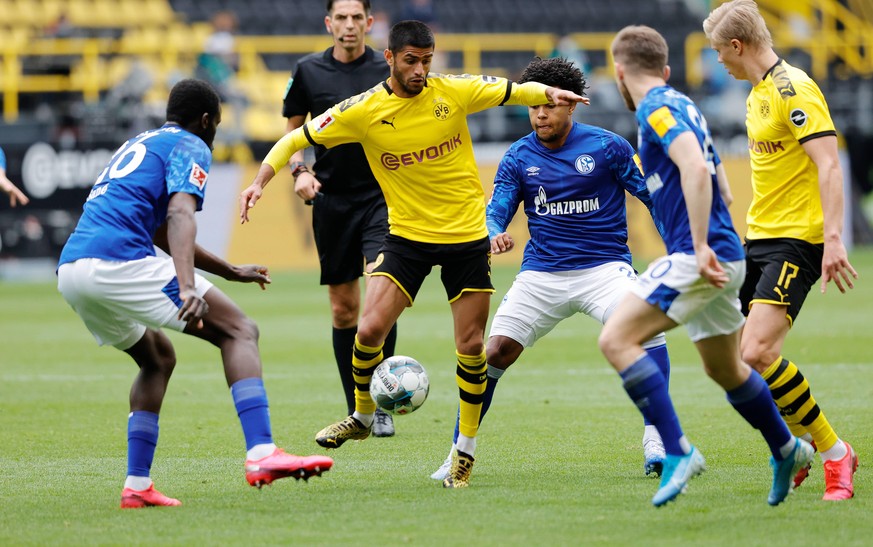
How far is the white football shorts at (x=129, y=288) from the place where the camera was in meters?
5.46

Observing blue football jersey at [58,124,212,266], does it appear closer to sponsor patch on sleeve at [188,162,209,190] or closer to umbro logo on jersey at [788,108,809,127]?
sponsor patch on sleeve at [188,162,209,190]

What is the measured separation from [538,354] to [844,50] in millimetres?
17602

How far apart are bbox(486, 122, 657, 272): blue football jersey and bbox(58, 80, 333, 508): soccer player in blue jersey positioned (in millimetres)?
1714

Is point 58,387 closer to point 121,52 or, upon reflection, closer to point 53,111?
point 53,111

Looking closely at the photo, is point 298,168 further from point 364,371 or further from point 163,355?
point 163,355

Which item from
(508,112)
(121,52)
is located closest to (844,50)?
(508,112)

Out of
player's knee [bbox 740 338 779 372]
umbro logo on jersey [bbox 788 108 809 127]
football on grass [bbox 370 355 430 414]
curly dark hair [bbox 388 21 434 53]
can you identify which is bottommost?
football on grass [bbox 370 355 430 414]

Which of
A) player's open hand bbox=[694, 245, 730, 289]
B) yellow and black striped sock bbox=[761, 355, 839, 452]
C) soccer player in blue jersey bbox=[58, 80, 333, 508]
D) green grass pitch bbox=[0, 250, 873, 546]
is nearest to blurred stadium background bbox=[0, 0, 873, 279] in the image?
green grass pitch bbox=[0, 250, 873, 546]

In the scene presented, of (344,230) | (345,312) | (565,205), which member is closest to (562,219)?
(565,205)

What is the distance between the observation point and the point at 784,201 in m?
6.06

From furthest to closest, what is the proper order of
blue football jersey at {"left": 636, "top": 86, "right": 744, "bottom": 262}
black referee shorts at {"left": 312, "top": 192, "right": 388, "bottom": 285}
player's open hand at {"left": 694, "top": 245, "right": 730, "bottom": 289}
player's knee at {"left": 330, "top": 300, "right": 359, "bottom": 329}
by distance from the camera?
player's knee at {"left": 330, "top": 300, "right": 359, "bottom": 329} < black referee shorts at {"left": 312, "top": 192, "right": 388, "bottom": 285} < blue football jersey at {"left": 636, "top": 86, "right": 744, "bottom": 262} < player's open hand at {"left": 694, "top": 245, "right": 730, "bottom": 289}

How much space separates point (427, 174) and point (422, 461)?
1.60 meters

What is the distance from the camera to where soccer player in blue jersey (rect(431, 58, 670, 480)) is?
6.67 meters

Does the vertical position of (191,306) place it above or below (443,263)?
above
